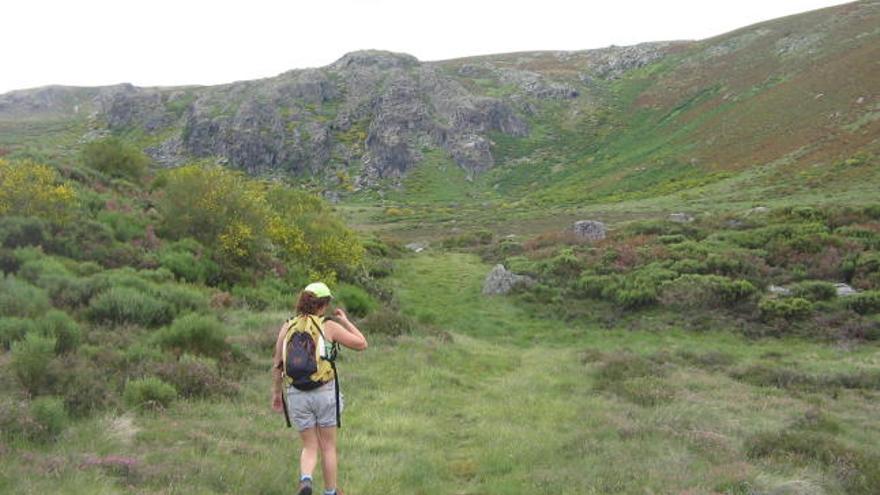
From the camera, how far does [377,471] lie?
804 cm

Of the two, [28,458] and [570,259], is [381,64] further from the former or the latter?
[28,458]

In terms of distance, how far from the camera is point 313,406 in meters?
6.73

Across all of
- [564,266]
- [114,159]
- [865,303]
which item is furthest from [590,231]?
[114,159]

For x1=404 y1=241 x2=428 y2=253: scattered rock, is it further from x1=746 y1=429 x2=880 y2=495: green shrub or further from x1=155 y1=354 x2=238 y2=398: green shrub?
x1=746 y1=429 x2=880 y2=495: green shrub

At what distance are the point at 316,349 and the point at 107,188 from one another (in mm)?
23520

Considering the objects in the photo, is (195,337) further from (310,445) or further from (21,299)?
(310,445)

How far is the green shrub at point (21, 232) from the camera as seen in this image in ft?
54.0

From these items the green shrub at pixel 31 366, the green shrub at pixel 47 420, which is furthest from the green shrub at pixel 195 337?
the green shrub at pixel 47 420

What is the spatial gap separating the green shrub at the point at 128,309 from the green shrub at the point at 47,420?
5612mm

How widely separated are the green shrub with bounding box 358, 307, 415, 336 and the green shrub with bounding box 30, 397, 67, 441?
1035 cm

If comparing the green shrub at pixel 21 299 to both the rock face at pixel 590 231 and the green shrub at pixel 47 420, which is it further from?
the rock face at pixel 590 231

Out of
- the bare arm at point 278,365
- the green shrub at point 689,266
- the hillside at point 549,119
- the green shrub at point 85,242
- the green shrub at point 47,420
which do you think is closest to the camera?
the bare arm at point 278,365

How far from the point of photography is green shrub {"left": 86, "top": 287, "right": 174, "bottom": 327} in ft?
42.8

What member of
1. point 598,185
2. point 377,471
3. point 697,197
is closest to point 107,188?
point 377,471
